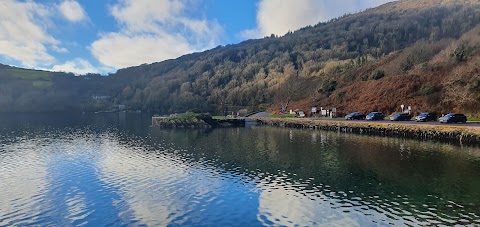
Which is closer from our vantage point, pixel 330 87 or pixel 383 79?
pixel 383 79

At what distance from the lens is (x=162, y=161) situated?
39500mm

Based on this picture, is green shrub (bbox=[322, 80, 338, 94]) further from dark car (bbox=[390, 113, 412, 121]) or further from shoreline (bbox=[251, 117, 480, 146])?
dark car (bbox=[390, 113, 412, 121])

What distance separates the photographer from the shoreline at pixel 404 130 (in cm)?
4669

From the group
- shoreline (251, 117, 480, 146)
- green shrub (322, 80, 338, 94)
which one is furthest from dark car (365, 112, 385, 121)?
green shrub (322, 80, 338, 94)

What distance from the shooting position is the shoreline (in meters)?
46.7

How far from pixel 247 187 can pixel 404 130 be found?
39.8 metres

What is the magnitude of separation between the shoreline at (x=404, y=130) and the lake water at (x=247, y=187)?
4.56 m

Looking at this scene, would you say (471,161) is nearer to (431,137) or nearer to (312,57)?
(431,137)

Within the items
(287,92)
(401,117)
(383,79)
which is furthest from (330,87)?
(401,117)

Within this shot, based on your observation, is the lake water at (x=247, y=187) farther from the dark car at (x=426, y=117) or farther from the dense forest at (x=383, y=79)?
the dense forest at (x=383, y=79)

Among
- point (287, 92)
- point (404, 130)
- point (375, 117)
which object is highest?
point (287, 92)

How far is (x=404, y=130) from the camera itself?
5731 centimetres

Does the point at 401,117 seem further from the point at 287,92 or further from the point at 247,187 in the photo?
the point at 287,92

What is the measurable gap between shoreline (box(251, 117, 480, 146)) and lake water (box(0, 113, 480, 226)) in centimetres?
456
